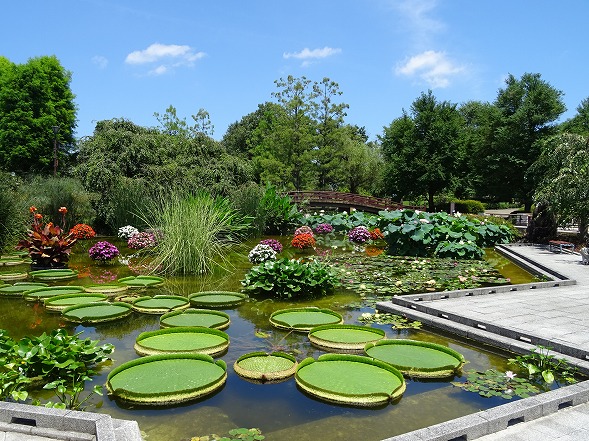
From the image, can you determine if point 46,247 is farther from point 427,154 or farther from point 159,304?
point 427,154

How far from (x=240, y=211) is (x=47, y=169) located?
72.7ft

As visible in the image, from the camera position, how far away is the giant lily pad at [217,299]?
6250mm

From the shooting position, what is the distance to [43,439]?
261 centimetres

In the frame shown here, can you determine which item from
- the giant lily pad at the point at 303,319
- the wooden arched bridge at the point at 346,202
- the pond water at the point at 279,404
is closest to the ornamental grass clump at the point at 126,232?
the pond water at the point at 279,404

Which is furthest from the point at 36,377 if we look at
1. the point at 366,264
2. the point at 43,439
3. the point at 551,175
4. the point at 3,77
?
the point at 3,77

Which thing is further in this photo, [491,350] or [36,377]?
[491,350]

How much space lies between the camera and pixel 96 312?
5.55 m

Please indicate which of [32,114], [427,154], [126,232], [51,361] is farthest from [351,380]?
[32,114]

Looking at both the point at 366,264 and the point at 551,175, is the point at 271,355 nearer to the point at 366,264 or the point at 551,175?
the point at 366,264

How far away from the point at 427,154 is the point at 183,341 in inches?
1144

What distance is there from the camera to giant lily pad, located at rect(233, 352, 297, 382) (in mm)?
3754

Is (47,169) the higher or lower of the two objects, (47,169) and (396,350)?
the higher

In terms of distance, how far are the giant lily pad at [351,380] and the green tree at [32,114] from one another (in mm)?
31293

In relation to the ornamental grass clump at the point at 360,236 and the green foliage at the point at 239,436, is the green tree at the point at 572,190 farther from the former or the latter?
the green foliage at the point at 239,436
